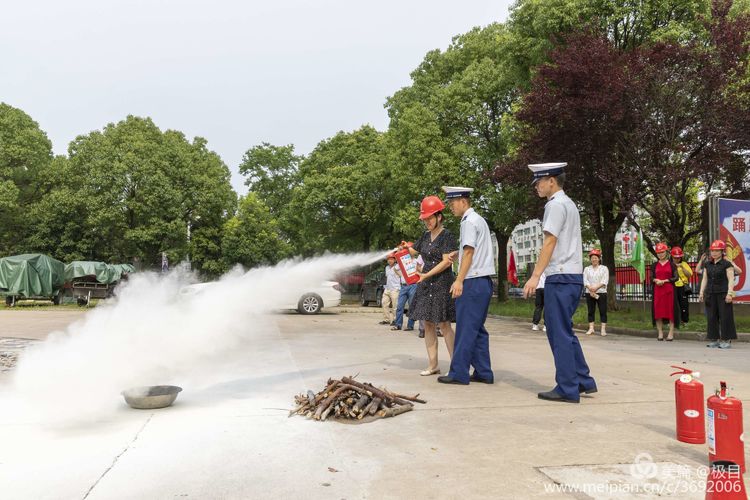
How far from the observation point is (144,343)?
6414mm

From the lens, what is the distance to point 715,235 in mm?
13750

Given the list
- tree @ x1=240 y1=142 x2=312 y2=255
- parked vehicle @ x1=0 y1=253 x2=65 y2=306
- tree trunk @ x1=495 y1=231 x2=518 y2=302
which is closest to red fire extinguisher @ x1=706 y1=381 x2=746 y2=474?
tree trunk @ x1=495 y1=231 x2=518 y2=302

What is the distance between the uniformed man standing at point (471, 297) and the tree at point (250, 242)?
121 ft

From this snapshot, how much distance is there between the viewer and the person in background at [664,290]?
12.1 metres

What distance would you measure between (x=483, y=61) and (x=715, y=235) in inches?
708

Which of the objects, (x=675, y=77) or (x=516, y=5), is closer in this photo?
(x=675, y=77)

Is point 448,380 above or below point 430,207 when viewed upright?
below

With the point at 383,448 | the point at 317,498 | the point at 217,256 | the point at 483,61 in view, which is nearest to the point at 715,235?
the point at 383,448

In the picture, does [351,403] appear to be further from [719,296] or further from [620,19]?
[620,19]

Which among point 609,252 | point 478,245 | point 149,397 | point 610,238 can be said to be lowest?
point 149,397

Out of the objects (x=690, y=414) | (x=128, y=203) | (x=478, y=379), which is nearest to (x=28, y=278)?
(x=128, y=203)

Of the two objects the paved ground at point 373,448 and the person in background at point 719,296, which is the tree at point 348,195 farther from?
the paved ground at point 373,448

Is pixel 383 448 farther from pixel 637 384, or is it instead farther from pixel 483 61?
pixel 483 61

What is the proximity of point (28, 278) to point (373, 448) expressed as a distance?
28.5 meters
